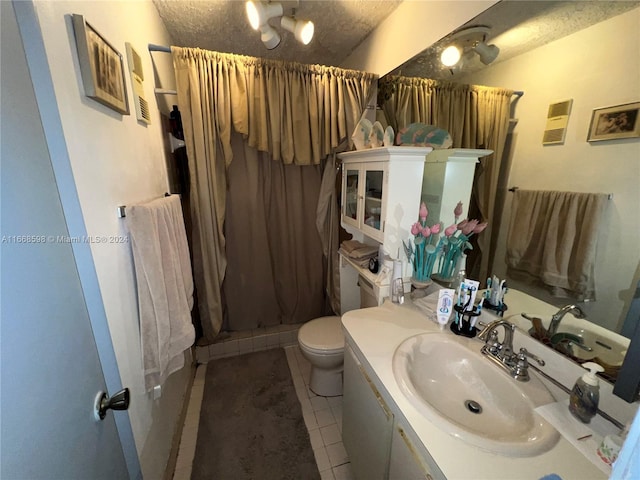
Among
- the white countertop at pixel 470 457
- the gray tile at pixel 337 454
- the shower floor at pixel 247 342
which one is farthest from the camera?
the shower floor at pixel 247 342

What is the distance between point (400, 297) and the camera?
1.33m

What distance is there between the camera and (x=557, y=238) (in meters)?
0.88

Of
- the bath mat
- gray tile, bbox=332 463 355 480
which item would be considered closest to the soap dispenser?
gray tile, bbox=332 463 355 480

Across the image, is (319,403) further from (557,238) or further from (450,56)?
(450,56)

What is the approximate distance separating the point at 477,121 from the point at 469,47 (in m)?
0.33

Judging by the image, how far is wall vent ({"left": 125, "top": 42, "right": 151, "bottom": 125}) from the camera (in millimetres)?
1098

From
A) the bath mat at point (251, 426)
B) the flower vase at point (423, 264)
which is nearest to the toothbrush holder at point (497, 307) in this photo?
the flower vase at point (423, 264)

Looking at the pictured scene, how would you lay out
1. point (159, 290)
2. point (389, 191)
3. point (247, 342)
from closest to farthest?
point (159, 290) < point (389, 191) < point (247, 342)

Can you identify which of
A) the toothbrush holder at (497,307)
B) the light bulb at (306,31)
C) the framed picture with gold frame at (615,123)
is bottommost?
the toothbrush holder at (497,307)

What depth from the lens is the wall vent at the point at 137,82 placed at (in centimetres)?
110

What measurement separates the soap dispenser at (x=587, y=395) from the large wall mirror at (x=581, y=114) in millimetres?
55

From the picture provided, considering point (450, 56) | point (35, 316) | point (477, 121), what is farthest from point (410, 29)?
point (35, 316)

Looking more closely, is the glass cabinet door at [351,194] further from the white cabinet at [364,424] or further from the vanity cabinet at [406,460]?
the vanity cabinet at [406,460]

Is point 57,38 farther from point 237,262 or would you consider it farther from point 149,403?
point 237,262
